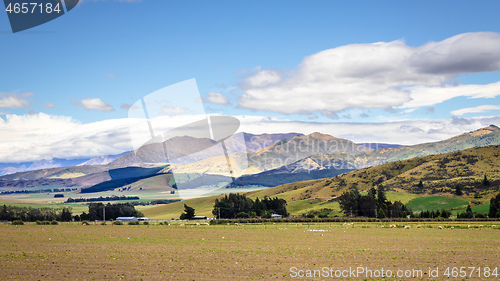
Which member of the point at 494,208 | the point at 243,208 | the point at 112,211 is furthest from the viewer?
the point at 112,211

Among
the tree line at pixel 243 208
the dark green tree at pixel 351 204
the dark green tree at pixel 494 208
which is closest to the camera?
the dark green tree at pixel 494 208

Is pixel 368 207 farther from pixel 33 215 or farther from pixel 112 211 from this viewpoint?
pixel 33 215

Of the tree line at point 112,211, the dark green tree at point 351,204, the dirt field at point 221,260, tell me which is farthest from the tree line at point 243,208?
the dirt field at point 221,260

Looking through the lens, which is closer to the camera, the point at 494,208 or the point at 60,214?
the point at 494,208

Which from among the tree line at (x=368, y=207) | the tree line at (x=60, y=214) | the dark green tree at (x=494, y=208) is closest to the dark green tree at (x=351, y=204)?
the tree line at (x=368, y=207)

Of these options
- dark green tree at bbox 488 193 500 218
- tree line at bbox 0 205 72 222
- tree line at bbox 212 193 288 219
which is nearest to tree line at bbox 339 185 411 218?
tree line at bbox 212 193 288 219

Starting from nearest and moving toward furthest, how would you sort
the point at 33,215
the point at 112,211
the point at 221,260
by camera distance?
the point at 221,260 < the point at 33,215 < the point at 112,211

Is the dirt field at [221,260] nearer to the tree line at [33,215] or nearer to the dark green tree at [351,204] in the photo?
the dark green tree at [351,204]

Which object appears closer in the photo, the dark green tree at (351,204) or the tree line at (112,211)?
the dark green tree at (351,204)

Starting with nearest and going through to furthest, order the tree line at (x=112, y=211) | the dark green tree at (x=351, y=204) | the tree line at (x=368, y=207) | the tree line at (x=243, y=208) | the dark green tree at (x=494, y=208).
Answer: the dark green tree at (x=494, y=208)
the tree line at (x=368, y=207)
the dark green tree at (x=351, y=204)
the tree line at (x=243, y=208)
the tree line at (x=112, y=211)

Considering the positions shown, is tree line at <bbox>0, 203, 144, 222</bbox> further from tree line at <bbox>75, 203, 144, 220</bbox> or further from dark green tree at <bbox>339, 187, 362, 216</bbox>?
dark green tree at <bbox>339, 187, 362, 216</bbox>

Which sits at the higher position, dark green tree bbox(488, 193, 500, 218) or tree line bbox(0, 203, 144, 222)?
tree line bbox(0, 203, 144, 222)

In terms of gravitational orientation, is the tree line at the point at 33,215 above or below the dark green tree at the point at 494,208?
above

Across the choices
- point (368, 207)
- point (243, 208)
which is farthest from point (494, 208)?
point (243, 208)
